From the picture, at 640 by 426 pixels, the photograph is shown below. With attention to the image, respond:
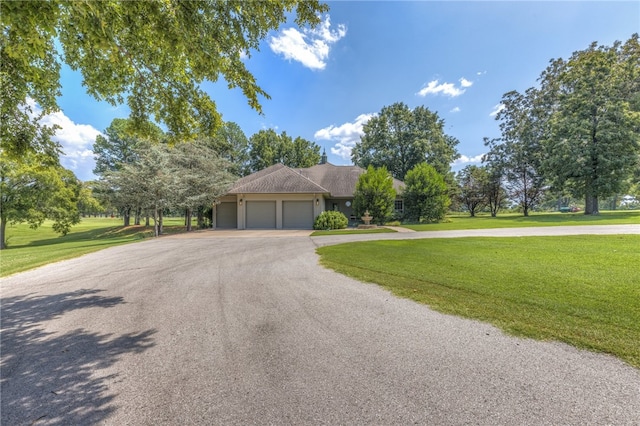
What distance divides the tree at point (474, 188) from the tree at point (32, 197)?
4063cm

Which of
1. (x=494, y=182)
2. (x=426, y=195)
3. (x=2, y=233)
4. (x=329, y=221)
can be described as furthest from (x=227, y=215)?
(x=494, y=182)

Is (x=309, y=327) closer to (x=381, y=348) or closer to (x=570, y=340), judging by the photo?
(x=381, y=348)

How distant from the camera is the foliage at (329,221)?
18516 mm

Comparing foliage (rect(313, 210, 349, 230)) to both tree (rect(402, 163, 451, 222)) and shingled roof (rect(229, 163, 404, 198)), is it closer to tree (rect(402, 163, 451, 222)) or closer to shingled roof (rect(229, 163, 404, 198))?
shingled roof (rect(229, 163, 404, 198))

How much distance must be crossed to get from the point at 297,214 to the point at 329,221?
2.73 metres

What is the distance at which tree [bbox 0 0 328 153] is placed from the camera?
131 inches

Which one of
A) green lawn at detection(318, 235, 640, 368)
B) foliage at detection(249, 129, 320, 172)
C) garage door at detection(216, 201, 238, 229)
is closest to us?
green lawn at detection(318, 235, 640, 368)

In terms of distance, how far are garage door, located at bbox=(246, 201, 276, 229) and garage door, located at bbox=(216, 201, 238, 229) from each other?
7.34 feet

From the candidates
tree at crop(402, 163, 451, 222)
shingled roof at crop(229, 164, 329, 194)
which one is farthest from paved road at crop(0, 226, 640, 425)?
tree at crop(402, 163, 451, 222)

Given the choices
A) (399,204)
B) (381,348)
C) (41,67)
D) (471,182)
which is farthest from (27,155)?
(471,182)

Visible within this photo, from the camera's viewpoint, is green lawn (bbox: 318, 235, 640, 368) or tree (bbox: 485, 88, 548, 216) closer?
green lawn (bbox: 318, 235, 640, 368)

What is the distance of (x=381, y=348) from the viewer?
2932 mm

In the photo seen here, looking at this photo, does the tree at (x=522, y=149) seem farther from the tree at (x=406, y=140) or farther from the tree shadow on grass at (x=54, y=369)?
the tree shadow on grass at (x=54, y=369)

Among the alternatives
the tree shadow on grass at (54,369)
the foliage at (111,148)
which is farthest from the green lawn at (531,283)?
the foliage at (111,148)
